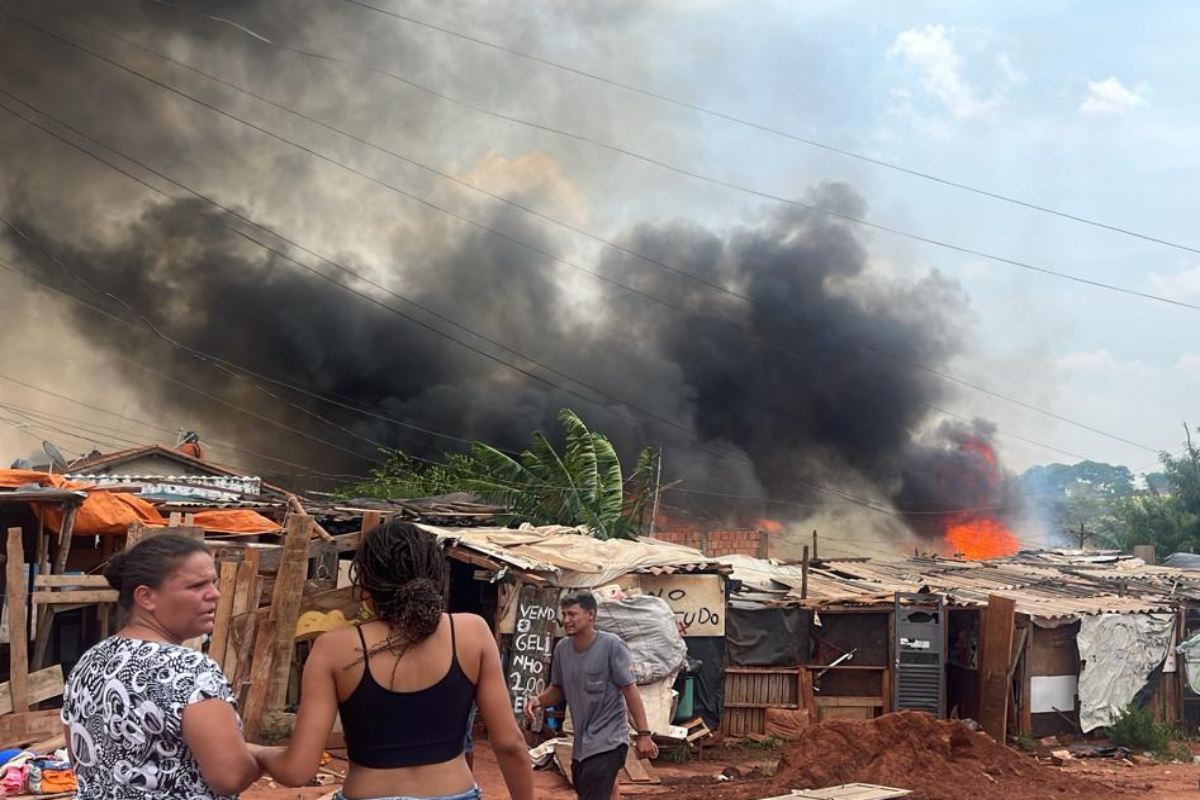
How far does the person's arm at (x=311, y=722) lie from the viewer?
2693 mm

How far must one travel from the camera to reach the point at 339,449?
39812 mm

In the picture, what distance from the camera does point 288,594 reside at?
10836 millimetres

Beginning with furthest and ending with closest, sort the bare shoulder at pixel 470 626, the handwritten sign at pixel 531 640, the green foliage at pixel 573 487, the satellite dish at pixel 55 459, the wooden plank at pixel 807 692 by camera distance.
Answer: the satellite dish at pixel 55 459 → the green foliage at pixel 573 487 → the wooden plank at pixel 807 692 → the handwritten sign at pixel 531 640 → the bare shoulder at pixel 470 626

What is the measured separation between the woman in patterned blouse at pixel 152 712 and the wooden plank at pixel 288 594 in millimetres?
8277

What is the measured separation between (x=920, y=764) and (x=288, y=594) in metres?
6.15

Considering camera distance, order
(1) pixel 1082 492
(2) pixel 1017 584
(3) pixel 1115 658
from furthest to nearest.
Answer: (1) pixel 1082 492 < (2) pixel 1017 584 < (3) pixel 1115 658

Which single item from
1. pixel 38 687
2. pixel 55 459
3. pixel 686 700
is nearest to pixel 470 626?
pixel 38 687

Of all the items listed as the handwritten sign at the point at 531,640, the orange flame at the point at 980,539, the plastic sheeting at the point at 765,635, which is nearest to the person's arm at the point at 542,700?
the handwritten sign at the point at 531,640

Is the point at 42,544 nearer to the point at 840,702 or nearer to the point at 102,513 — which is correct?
the point at 102,513

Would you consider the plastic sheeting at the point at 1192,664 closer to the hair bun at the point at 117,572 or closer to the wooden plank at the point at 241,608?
the wooden plank at the point at 241,608

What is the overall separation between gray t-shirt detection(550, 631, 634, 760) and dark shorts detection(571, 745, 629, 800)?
0.11 ft

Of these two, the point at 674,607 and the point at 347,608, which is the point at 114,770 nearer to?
the point at 347,608

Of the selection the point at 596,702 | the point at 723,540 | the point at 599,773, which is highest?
the point at 723,540

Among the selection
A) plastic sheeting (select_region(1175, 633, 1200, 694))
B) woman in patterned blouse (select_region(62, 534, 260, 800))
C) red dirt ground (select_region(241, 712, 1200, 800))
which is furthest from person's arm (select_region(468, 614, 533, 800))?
plastic sheeting (select_region(1175, 633, 1200, 694))
